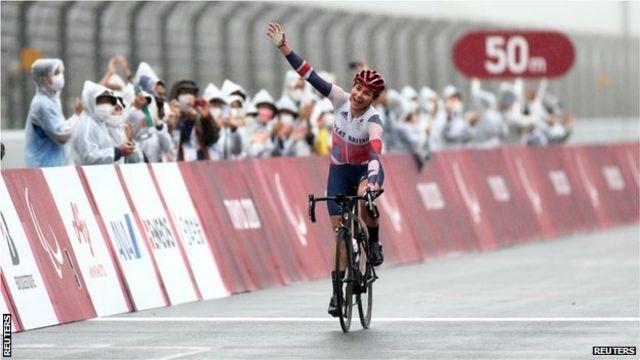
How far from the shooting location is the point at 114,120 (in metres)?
17.9

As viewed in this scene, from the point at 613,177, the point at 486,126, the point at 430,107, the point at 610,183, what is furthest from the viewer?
the point at 613,177

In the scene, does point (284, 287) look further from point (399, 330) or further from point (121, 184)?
point (399, 330)

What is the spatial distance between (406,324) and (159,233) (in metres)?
3.31

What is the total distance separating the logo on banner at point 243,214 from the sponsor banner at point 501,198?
23.0 ft

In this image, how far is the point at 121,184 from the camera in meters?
17.0

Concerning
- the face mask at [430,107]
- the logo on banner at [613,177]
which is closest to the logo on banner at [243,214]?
Answer: the face mask at [430,107]

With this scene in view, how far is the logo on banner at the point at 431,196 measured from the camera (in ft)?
79.3

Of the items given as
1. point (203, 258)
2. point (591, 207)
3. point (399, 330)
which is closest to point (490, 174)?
point (591, 207)

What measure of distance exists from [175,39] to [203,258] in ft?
26.5

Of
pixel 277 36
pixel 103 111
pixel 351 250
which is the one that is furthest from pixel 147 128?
pixel 351 250

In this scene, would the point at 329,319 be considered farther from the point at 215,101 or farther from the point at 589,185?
the point at 589,185

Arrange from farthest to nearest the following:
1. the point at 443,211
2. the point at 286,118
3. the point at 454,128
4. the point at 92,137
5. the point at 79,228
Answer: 1. the point at 454,128
2. the point at 443,211
3. the point at 286,118
4. the point at 92,137
5. the point at 79,228

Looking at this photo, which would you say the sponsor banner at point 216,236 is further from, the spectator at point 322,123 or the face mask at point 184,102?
the spectator at point 322,123

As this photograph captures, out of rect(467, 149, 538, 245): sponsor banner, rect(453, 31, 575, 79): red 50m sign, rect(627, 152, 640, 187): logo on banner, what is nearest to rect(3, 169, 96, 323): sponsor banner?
rect(467, 149, 538, 245): sponsor banner
